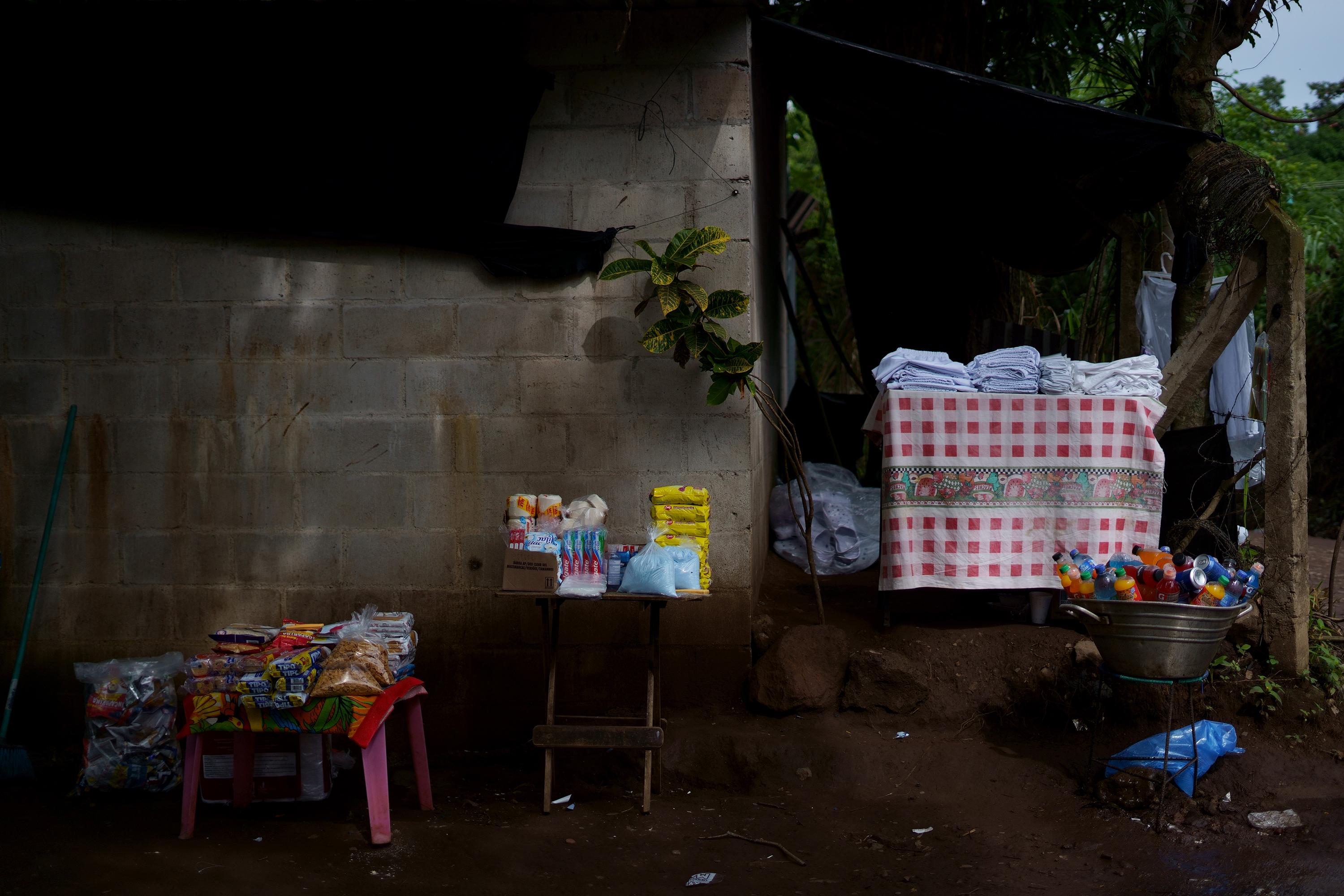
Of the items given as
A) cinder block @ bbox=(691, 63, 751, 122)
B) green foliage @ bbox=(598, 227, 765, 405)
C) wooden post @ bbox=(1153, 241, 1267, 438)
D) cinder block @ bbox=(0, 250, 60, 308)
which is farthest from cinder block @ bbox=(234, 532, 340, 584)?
wooden post @ bbox=(1153, 241, 1267, 438)

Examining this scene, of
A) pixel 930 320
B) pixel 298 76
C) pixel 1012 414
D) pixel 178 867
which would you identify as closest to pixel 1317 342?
pixel 930 320

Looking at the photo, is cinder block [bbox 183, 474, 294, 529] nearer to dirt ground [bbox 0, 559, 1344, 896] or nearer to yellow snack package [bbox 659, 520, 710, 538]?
dirt ground [bbox 0, 559, 1344, 896]

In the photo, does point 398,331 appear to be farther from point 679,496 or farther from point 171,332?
point 679,496

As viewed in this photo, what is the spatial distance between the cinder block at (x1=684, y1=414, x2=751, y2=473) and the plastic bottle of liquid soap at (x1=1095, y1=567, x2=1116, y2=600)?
5.41 feet

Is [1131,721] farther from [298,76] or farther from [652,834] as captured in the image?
[298,76]

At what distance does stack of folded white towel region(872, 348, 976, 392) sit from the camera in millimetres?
5250

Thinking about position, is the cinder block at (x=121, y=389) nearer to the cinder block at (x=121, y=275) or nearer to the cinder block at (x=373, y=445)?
the cinder block at (x=121, y=275)

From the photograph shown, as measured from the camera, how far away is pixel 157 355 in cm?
511

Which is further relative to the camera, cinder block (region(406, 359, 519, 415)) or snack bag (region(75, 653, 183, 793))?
cinder block (region(406, 359, 519, 415))

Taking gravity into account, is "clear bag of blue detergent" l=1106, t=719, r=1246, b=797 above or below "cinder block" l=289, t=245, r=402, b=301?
below

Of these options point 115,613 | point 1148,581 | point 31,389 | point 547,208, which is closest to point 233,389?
point 31,389

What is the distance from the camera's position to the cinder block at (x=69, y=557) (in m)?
5.17

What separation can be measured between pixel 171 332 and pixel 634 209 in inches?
94.0

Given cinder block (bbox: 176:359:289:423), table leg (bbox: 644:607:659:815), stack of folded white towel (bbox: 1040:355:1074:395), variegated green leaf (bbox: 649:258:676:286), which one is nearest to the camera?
table leg (bbox: 644:607:659:815)
